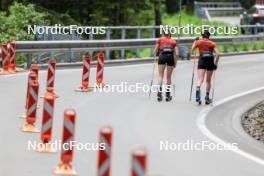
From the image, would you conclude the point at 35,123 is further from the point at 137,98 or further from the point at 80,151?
the point at 137,98

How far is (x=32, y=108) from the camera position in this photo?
12789 mm

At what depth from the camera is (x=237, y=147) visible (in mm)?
12688

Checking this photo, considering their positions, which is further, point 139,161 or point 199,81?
point 199,81

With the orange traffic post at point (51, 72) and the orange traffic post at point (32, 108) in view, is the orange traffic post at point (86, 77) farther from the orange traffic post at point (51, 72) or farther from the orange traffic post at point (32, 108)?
the orange traffic post at point (32, 108)

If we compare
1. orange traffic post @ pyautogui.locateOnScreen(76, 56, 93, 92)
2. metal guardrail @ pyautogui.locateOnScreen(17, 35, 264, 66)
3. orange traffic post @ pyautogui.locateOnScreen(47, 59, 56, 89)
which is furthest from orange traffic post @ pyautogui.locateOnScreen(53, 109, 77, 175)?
metal guardrail @ pyautogui.locateOnScreen(17, 35, 264, 66)

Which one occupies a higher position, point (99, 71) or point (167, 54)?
point (167, 54)

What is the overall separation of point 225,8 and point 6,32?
41.4 m

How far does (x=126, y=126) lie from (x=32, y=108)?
2151mm

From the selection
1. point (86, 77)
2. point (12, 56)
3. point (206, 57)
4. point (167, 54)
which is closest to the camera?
point (206, 57)

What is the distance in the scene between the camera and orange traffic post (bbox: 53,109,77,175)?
963 cm

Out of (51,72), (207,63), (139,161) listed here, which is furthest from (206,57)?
(139,161)

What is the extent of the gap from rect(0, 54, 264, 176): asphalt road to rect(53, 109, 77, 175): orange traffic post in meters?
0.19

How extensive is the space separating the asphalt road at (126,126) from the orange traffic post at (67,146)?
188 mm

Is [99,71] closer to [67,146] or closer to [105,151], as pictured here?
[67,146]
